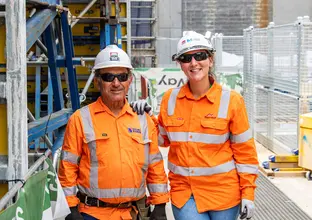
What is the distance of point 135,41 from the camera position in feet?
68.4

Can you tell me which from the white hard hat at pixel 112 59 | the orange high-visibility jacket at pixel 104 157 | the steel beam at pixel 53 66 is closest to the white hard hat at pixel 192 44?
the white hard hat at pixel 112 59

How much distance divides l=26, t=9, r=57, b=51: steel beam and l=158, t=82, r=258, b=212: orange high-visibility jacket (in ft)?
4.53

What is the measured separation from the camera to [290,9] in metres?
23.4

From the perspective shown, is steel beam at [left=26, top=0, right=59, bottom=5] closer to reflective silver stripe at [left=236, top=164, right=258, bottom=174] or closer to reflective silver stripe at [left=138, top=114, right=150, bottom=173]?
reflective silver stripe at [left=138, top=114, right=150, bottom=173]

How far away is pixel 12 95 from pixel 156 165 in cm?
109

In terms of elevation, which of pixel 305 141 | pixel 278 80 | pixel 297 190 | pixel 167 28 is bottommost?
pixel 297 190

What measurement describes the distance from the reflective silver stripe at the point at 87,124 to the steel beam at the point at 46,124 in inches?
33.3

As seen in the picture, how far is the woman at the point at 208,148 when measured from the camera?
3947 millimetres

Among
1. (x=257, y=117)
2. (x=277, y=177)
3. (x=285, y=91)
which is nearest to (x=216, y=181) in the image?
(x=277, y=177)

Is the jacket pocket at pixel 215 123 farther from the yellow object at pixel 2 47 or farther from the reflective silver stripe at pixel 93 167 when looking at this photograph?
the yellow object at pixel 2 47

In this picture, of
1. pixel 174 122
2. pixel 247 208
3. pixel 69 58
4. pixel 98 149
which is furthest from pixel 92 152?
pixel 69 58

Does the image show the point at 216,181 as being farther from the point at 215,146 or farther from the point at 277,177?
the point at 277,177

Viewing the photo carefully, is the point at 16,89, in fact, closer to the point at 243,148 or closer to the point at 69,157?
the point at 69,157

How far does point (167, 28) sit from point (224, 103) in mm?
18957
